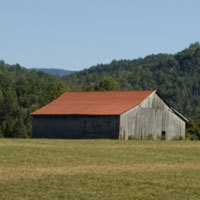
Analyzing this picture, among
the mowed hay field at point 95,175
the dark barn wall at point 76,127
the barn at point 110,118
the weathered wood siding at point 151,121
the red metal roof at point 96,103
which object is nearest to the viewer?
the mowed hay field at point 95,175

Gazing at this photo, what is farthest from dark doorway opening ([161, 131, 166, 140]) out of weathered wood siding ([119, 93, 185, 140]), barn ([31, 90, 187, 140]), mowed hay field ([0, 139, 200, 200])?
mowed hay field ([0, 139, 200, 200])

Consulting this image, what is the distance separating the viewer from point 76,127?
68875mm

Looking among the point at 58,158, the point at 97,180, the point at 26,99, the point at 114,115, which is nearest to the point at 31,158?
the point at 58,158

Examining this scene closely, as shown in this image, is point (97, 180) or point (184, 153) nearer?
point (97, 180)

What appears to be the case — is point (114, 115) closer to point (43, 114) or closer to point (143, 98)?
point (143, 98)

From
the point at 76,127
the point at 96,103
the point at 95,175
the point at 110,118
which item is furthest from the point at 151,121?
the point at 95,175

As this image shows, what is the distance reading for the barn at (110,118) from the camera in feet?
219

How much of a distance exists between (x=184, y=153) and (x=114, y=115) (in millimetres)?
23397

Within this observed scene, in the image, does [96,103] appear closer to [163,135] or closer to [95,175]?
[163,135]

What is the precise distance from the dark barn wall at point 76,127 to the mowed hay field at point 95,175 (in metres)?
26.1

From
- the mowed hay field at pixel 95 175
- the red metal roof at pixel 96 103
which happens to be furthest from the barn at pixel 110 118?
the mowed hay field at pixel 95 175

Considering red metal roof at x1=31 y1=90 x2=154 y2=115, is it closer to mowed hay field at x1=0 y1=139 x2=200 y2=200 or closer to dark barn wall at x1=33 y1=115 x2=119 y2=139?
dark barn wall at x1=33 y1=115 x2=119 y2=139

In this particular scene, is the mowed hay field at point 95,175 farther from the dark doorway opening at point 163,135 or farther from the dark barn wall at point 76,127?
the dark doorway opening at point 163,135

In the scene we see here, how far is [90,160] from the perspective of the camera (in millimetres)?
34219
